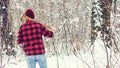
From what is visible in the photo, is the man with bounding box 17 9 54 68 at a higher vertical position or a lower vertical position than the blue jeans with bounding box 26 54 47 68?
higher

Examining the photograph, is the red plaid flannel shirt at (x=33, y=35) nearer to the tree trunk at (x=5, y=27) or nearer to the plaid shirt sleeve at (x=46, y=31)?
the plaid shirt sleeve at (x=46, y=31)

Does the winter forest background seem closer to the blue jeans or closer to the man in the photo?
the blue jeans

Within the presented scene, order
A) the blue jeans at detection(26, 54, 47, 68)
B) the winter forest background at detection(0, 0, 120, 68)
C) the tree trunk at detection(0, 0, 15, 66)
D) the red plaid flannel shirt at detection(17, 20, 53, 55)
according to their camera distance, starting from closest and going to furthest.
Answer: the red plaid flannel shirt at detection(17, 20, 53, 55), the blue jeans at detection(26, 54, 47, 68), the winter forest background at detection(0, 0, 120, 68), the tree trunk at detection(0, 0, 15, 66)

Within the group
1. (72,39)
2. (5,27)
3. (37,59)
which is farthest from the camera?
(5,27)

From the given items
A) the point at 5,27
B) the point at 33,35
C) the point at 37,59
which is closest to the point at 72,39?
the point at 5,27

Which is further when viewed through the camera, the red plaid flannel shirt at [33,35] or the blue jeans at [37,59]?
the blue jeans at [37,59]

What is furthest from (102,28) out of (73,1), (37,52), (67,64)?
(73,1)

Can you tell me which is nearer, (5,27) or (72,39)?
(72,39)

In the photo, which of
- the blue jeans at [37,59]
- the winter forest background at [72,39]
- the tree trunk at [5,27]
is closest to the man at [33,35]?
the blue jeans at [37,59]

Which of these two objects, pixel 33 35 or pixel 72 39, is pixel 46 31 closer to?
pixel 33 35

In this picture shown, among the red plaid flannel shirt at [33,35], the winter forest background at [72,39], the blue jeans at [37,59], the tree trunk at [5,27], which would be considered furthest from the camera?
the tree trunk at [5,27]

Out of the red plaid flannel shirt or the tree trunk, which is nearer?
the red plaid flannel shirt

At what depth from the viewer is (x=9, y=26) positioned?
50.6 feet

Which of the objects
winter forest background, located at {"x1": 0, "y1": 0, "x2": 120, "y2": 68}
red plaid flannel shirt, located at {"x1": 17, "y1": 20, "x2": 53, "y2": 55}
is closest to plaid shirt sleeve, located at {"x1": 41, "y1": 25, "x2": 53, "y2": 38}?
red plaid flannel shirt, located at {"x1": 17, "y1": 20, "x2": 53, "y2": 55}
